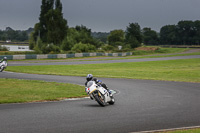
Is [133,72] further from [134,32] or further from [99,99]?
[134,32]

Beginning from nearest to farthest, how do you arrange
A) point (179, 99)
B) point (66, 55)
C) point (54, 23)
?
point (179, 99) < point (66, 55) < point (54, 23)

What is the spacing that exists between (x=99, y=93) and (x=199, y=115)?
3844mm

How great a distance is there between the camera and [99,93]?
1210 cm

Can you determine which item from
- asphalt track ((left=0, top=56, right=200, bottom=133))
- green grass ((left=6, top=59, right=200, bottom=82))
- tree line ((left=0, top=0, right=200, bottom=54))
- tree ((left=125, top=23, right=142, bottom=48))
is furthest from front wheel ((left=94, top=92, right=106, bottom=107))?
tree ((left=125, top=23, right=142, bottom=48))

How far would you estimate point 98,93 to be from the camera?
39.5 feet

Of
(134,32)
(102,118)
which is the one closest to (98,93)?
(102,118)

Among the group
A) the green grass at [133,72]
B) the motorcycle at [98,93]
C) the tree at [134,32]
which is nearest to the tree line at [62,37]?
the tree at [134,32]

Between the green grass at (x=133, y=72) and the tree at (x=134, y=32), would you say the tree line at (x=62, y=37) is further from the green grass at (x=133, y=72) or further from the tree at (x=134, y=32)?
the green grass at (x=133, y=72)

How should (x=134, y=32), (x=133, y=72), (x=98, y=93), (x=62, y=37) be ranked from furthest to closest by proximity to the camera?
(x=134, y=32)
(x=62, y=37)
(x=133, y=72)
(x=98, y=93)

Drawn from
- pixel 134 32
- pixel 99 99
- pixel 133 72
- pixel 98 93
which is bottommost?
pixel 133 72

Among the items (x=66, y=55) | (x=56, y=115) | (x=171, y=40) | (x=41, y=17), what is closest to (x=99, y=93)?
(x=56, y=115)

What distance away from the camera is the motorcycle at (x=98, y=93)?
39.0ft

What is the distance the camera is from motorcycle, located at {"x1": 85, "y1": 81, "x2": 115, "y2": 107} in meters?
11.9

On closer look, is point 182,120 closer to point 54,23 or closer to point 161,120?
point 161,120
